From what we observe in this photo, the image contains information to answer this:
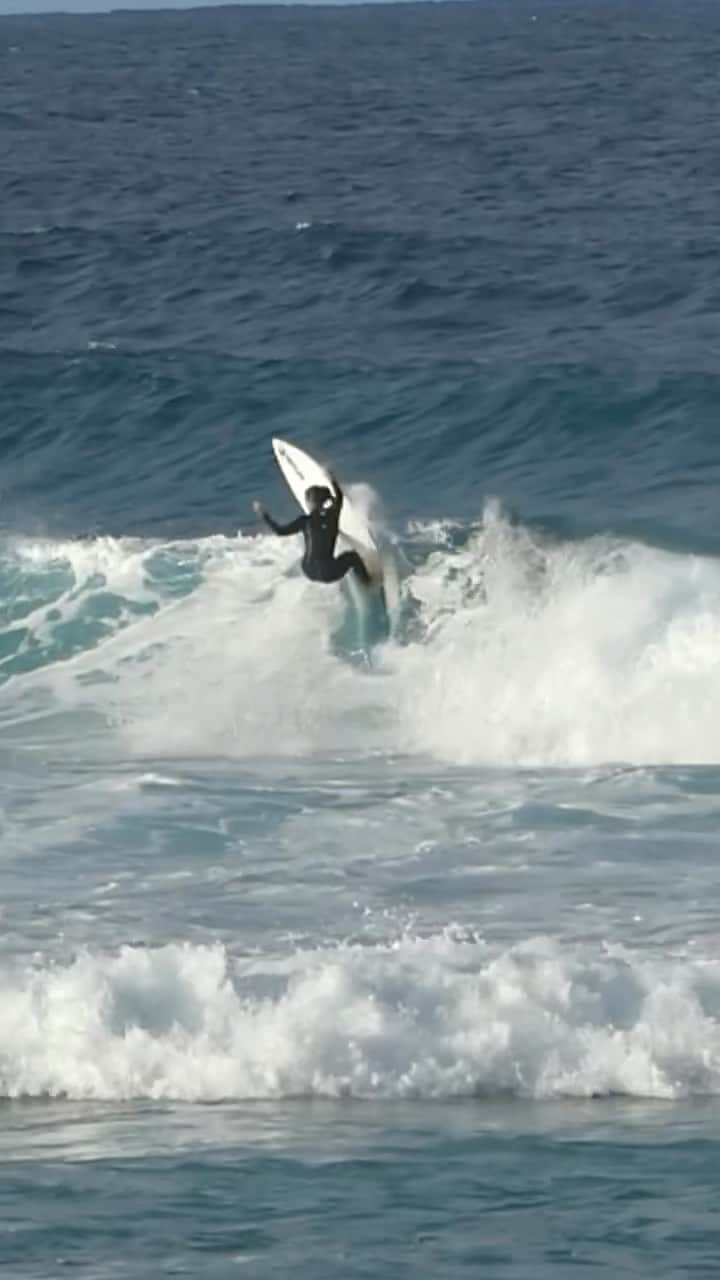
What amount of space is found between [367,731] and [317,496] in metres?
1.79

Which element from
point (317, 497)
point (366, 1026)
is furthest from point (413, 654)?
point (366, 1026)

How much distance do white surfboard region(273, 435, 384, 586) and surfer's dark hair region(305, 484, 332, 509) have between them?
478 millimetres

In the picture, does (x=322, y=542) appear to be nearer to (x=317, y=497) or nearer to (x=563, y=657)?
(x=317, y=497)

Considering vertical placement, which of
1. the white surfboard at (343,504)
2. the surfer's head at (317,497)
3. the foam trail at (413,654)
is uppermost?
the surfer's head at (317,497)

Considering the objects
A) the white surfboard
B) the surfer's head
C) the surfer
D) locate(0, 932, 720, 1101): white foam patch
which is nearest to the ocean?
locate(0, 932, 720, 1101): white foam patch

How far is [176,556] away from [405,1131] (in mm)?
12287

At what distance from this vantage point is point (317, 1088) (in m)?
12.1

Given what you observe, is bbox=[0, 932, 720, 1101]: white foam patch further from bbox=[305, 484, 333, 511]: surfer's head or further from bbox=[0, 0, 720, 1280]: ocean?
bbox=[305, 484, 333, 511]: surfer's head

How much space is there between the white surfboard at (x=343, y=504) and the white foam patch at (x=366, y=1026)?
27.8 feet

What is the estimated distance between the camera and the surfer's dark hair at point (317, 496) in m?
20.2

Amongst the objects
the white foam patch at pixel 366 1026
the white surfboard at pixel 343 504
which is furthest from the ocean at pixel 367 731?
the white surfboard at pixel 343 504

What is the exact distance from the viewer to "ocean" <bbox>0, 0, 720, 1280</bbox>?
35.4ft

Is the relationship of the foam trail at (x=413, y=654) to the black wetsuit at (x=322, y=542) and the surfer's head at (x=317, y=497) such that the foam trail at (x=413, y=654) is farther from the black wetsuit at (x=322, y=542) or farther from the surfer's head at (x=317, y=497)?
the surfer's head at (x=317, y=497)

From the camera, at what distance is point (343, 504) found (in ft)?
70.3
